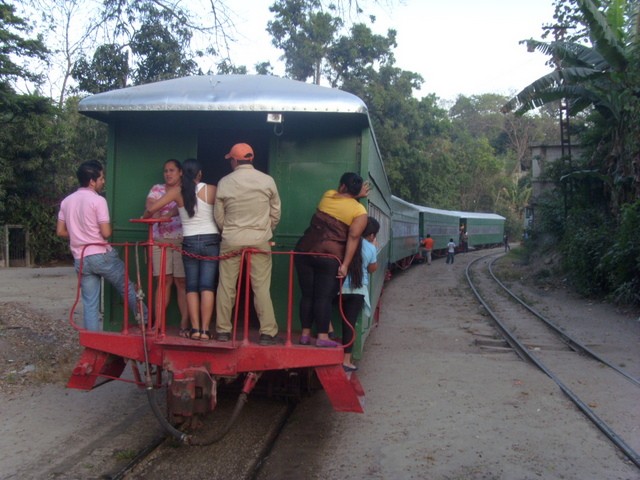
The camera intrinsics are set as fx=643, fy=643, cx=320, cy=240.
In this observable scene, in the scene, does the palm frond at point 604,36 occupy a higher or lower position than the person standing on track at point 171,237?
higher

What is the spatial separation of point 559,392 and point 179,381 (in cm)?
440

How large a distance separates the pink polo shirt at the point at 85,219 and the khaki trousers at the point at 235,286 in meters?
1.07

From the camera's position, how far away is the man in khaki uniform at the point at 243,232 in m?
4.71

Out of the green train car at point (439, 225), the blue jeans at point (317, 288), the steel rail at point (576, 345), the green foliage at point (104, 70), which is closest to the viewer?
the blue jeans at point (317, 288)

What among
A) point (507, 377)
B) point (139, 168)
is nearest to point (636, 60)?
point (507, 377)

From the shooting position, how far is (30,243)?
2320cm

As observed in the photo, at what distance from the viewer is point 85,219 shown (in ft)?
16.7

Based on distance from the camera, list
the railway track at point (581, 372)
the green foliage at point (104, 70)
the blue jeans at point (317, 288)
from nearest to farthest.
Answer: the blue jeans at point (317, 288) → the railway track at point (581, 372) → the green foliage at point (104, 70)

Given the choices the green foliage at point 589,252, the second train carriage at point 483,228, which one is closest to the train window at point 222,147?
the green foliage at point 589,252

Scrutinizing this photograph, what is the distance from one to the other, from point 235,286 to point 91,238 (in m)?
1.29

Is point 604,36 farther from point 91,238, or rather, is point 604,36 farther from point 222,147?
point 91,238

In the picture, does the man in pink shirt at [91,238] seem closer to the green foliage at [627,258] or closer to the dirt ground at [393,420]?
the dirt ground at [393,420]

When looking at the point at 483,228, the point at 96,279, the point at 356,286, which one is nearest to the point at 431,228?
the point at 483,228

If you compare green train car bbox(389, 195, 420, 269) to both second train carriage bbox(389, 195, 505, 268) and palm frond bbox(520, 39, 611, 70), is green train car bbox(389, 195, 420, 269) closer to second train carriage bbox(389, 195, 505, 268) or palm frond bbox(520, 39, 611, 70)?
second train carriage bbox(389, 195, 505, 268)
